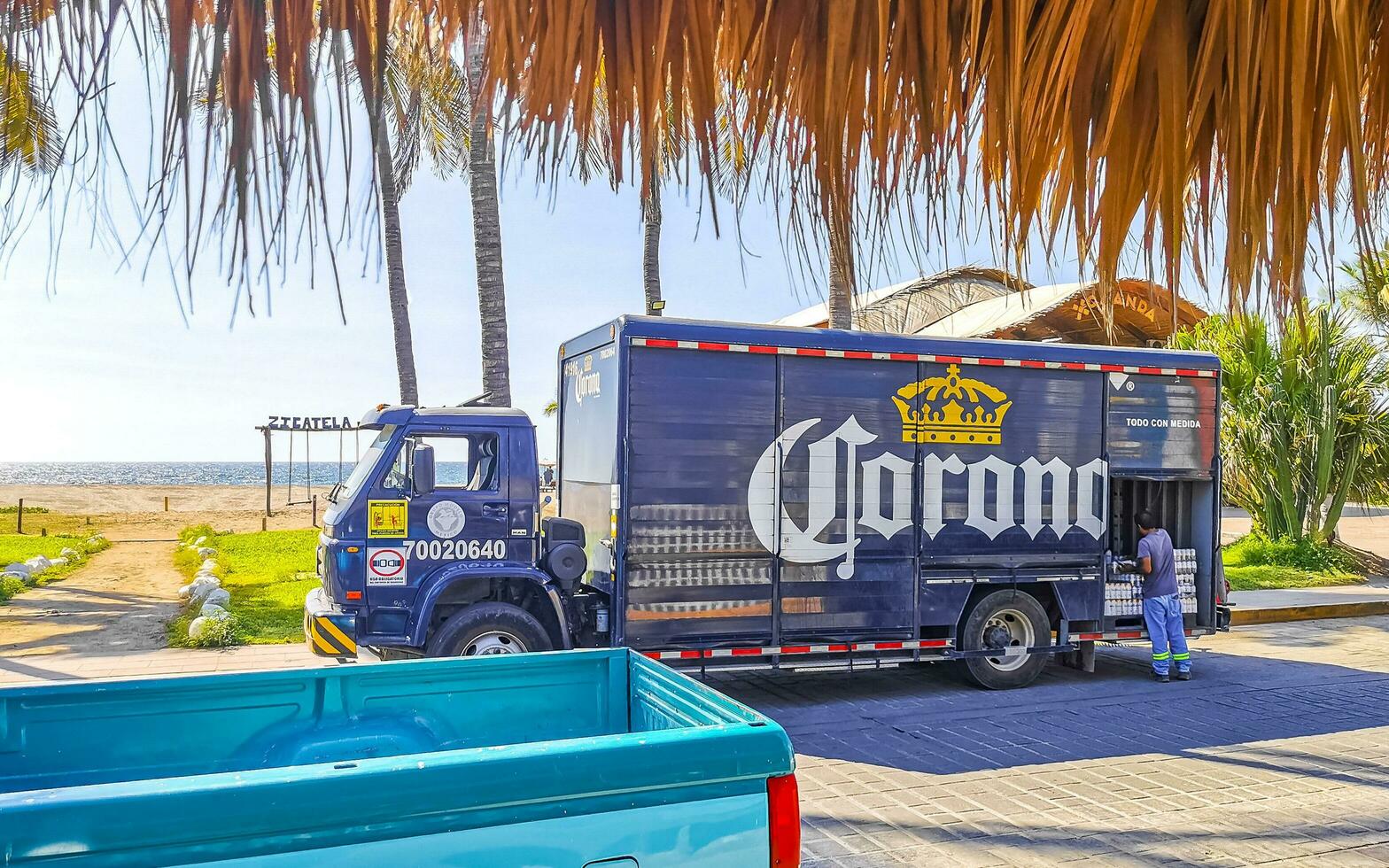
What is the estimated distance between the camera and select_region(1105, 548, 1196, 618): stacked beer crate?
11.0 m

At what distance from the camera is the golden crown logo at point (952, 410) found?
998 cm

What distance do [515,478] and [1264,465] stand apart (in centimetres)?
1670

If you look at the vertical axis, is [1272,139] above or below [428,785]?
above

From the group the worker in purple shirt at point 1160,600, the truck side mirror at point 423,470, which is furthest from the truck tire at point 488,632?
the worker in purple shirt at point 1160,600

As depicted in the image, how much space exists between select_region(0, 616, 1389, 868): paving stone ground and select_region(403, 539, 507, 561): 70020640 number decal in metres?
2.96

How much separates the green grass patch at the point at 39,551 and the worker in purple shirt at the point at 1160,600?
15.3 meters

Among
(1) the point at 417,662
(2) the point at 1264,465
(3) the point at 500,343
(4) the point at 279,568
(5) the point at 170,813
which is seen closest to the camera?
(5) the point at 170,813

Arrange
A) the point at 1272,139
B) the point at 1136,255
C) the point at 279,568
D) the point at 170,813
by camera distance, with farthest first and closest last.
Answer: the point at 279,568, the point at 170,813, the point at 1136,255, the point at 1272,139

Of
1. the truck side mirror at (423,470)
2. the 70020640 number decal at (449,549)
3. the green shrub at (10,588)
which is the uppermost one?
the truck side mirror at (423,470)

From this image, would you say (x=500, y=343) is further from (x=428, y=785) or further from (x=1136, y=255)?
(x=1136, y=255)

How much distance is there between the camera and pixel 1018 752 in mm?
7949

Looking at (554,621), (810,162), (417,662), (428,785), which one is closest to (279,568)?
(554,621)

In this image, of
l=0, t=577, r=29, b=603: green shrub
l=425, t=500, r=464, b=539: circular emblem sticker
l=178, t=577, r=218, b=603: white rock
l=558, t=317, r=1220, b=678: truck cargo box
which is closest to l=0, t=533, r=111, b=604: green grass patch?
l=0, t=577, r=29, b=603: green shrub

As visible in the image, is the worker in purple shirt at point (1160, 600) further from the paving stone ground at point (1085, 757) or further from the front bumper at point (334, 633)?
the front bumper at point (334, 633)
